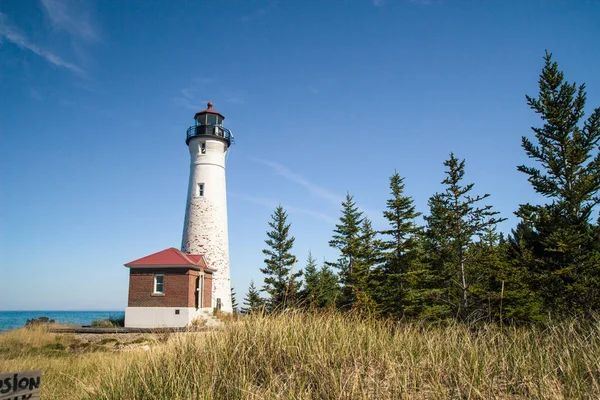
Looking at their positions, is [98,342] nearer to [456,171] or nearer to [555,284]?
[555,284]

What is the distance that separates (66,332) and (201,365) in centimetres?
1849

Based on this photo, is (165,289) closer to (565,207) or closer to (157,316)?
(157,316)

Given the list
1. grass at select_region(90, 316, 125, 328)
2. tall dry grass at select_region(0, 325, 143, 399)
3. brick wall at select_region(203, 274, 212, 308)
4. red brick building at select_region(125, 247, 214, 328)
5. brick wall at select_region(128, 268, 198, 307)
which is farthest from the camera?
brick wall at select_region(203, 274, 212, 308)

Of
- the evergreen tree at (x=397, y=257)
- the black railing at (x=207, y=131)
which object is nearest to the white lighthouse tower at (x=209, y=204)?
the black railing at (x=207, y=131)

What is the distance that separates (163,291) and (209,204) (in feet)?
23.6

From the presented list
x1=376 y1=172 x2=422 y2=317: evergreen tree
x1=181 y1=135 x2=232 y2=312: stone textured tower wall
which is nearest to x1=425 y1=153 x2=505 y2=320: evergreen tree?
x1=376 y1=172 x2=422 y2=317: evergreen tree

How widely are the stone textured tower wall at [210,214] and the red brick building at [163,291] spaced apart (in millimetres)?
2416

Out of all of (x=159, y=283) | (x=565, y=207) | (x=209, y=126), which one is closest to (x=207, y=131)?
(x=209, y=126)

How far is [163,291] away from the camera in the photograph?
24203mm

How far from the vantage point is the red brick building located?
2378cm

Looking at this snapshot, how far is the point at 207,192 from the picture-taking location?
2778cm

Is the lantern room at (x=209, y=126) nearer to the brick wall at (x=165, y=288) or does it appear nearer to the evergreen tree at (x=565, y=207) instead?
the brick wall at (x=165, y=288)

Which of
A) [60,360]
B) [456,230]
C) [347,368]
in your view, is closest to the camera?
[347,368]

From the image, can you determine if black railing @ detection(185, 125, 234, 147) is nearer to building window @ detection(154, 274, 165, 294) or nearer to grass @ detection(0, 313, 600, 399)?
building window @ detection(154, 274, 165, 294)
